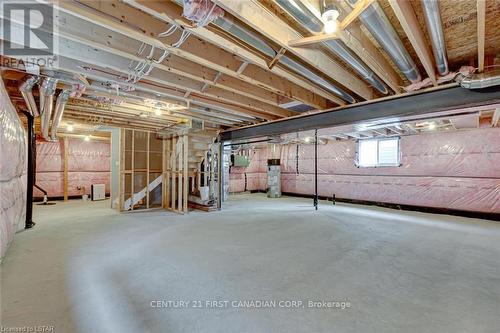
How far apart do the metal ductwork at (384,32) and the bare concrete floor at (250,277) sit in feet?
6.93

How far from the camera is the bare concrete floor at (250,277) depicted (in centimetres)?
166

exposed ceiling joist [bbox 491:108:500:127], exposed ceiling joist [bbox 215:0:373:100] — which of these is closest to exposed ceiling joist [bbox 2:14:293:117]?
exposed ceiling joist [bbox 215:0:373:100]

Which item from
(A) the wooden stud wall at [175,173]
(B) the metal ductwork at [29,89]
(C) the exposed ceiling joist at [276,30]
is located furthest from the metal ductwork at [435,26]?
(A) the wooden stud wall at [175,173]

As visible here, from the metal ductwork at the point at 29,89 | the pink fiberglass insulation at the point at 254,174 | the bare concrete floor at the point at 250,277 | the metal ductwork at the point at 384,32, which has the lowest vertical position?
the bare concrete floor at the point at 250,277

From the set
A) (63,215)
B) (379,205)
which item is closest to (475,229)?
(379,205)

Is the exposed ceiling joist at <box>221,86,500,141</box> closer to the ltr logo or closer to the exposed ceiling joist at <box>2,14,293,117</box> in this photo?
the exposed ceiling joist at <box>2,14,293,117</box>

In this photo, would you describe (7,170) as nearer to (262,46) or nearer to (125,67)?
(125,67)

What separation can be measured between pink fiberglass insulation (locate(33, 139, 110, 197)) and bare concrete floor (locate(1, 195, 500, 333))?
13.2 ft

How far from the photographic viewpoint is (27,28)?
1.83 metres

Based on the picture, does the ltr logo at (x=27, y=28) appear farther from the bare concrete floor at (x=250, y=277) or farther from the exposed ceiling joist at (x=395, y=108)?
the exposed ceiling joist at (x=395, y=108)

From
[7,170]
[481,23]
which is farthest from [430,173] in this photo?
[7,170]

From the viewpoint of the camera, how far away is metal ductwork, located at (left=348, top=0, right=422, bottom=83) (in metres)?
1.52

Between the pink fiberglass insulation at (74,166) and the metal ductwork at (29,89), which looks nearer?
the metal ductwork at (29,89)

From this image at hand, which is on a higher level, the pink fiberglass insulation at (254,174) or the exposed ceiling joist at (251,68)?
the exposed ceiling joist at (251,68)
